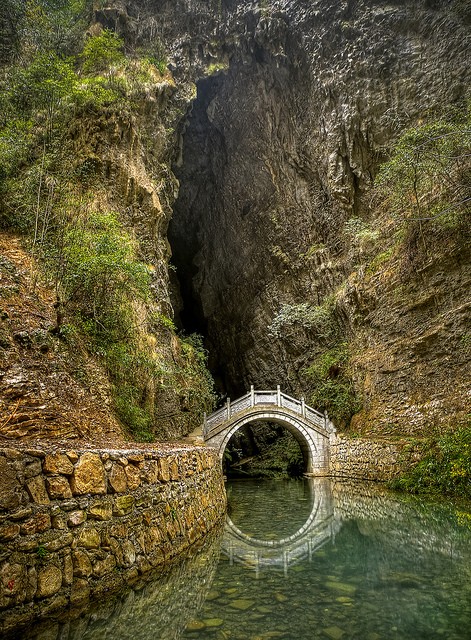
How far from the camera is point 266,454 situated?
23438 millimetres

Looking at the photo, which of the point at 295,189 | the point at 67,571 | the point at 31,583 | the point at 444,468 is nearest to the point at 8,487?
the point at 31,583

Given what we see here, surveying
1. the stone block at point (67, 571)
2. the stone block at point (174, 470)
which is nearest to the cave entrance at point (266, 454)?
the stone block at point (174, 470)

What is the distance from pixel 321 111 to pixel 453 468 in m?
17.8

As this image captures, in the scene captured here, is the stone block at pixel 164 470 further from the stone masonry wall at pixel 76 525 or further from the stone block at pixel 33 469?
the stone block at pixel 33 469

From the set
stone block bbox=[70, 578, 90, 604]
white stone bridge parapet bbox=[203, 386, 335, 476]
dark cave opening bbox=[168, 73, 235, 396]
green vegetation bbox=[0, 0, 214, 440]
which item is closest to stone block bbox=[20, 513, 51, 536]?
stone block bbox=[70, 578, 90, 604]

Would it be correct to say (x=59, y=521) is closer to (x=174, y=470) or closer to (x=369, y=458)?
(x=174, y=470)

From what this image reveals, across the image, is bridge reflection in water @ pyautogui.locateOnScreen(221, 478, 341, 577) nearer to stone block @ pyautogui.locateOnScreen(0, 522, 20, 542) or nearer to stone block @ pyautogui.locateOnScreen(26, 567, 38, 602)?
stone block @ pyautogui.locateOnScreen(26, 567, 38, 602)

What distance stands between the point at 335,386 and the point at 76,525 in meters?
14.5

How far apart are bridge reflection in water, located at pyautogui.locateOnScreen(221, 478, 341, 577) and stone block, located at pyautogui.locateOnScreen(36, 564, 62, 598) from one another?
2066mm

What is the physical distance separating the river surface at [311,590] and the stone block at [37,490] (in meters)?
0.84

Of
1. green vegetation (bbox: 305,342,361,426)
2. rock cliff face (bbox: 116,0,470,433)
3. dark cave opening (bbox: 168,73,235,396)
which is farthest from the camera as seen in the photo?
dark cave opening (bbox: 168,73,235,396)

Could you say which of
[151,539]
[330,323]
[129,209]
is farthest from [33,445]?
[330,323]

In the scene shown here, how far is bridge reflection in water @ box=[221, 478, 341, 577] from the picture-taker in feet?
15.4

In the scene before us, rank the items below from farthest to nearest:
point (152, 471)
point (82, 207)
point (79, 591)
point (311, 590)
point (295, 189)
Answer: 1. point (295, 189)
2. point (82, 207)
3. point (152, 471)
4. point (311, 590)
5. point (79, 591)
